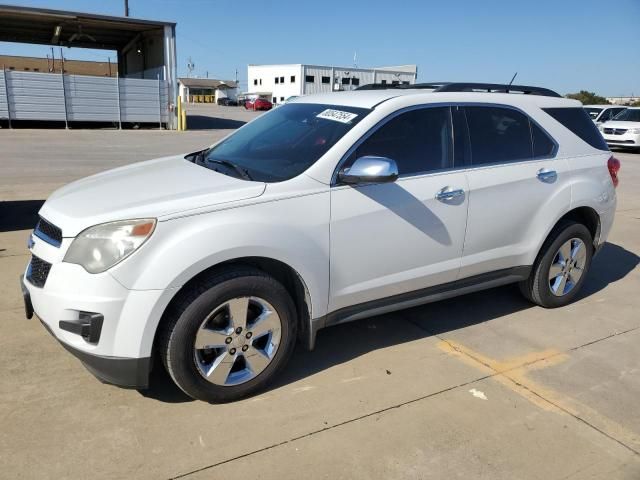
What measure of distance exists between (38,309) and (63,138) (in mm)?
18613

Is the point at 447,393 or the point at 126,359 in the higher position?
the point at 126,359

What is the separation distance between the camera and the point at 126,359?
8.91 ft

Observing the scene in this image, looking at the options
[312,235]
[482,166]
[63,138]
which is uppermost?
[482,166]

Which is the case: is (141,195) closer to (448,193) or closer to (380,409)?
(380,409)

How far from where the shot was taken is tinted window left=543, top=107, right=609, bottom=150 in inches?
175

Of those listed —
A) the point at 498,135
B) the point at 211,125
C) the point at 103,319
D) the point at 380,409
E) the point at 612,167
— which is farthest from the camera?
the point at 211,125

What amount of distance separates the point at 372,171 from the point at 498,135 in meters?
1.46

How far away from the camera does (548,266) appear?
4434 millimetres

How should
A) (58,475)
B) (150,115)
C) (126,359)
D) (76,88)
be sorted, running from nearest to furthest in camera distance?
1. (58,475)
2. (126,359)
3. (76,88)
4. (150,115)

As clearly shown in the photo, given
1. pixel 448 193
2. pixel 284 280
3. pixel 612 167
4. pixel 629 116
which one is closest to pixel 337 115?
pixel 448 193

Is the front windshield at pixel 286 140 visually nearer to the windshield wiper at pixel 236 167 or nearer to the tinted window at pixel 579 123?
the windshield wiper at pixel 236 167

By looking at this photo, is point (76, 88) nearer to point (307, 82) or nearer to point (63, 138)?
point (63, 138)

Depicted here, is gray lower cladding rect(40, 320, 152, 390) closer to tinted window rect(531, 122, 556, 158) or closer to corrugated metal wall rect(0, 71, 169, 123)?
tinted window rect(531, 122, 556, 158)

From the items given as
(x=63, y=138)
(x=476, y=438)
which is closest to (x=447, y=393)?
(x=476, y=438)
